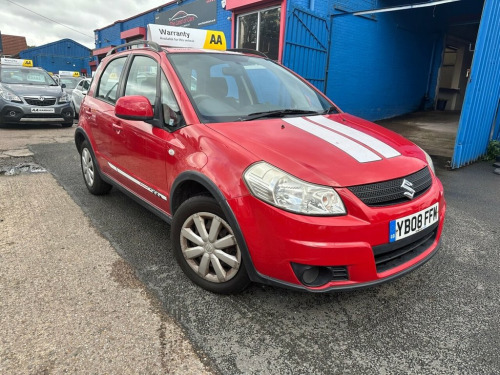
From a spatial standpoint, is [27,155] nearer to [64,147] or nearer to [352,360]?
[64,147]

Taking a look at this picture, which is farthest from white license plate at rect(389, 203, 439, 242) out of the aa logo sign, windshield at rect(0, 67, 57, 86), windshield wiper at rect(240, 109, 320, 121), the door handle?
windshield at rect(0, 67, 57, 86)

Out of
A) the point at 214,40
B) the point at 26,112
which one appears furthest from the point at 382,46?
the point at 26,112

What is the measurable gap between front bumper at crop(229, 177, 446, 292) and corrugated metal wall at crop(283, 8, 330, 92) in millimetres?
7008

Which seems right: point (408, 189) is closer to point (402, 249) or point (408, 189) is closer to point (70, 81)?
point (402, 249)

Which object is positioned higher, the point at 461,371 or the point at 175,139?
the point at 175,139

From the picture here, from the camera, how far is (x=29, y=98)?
30.1 feet

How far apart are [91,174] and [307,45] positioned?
642 cm

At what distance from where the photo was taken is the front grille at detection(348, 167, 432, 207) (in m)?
1.95

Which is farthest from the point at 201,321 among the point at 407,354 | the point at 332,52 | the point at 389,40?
the point at 389,40

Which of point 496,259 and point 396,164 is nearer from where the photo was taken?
point 396,164

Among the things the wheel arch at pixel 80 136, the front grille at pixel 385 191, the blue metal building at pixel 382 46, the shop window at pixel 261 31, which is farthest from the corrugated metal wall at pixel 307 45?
the front grille at pixel 385 191

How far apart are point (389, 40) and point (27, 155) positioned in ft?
33.9

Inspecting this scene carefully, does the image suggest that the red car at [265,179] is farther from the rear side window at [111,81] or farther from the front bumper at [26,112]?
the front bumper at [26,112]

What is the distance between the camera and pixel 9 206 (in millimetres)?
3922
